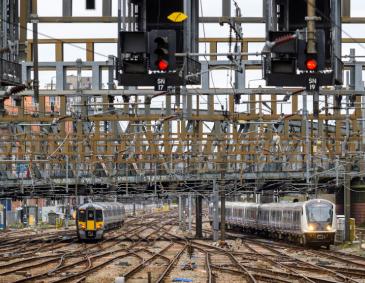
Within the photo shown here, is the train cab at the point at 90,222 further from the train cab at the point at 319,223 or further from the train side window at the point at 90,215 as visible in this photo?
the train cab at the point at 319,223

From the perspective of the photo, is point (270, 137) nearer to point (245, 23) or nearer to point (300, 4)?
point (245, 23)

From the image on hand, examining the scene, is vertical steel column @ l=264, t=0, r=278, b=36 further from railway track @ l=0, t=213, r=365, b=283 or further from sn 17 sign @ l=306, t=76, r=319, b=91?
railway track @ l=0, t=213, r=365, b=283

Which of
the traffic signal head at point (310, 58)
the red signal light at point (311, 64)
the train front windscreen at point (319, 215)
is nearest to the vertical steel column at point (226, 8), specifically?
the train front windscreen at point (319, 215)

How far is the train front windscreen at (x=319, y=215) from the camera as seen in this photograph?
45.2 meters

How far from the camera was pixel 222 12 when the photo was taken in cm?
3688

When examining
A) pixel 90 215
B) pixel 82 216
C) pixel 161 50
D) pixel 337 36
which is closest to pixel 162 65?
pixel 161 50

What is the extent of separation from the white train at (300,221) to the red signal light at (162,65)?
28.9 metres

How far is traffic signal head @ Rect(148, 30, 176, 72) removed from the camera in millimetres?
17562

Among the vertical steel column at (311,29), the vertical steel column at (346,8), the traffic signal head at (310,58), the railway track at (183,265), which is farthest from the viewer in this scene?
the vertical steel column at (346,8)

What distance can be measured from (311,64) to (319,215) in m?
28.7

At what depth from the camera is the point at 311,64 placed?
57.6 ft

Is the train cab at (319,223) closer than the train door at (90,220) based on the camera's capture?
Yes

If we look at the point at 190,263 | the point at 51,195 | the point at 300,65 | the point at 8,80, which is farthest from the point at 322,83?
the point at 51,195

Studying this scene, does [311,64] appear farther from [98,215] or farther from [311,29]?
[98,215]
